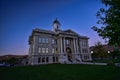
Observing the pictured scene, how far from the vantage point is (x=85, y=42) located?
158 feet

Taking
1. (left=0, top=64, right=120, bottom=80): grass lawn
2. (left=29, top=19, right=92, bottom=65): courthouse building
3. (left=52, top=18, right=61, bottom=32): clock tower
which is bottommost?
(left=0, top=64, right=120, bottom=80): grass lawn

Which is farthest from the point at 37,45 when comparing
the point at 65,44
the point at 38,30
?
the point at 65,44

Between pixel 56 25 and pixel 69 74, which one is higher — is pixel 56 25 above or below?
above

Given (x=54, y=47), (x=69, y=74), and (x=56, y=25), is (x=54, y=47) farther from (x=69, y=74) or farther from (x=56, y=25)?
(x=69, y=74)

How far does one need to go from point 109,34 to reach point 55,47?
103 feet

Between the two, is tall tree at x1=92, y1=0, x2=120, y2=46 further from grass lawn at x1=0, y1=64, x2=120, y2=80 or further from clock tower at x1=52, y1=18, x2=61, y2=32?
clock tower at x1=52, y1=18, x2=61, y2=32

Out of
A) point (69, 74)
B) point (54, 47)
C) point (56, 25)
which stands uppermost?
point (56, 25)

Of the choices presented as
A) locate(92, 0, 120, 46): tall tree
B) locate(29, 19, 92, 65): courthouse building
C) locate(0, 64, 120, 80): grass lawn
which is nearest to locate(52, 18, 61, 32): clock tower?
locate(29, 19, 92, 65): courthouse building

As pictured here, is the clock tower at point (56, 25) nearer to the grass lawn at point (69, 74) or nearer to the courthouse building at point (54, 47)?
the courthouse building at point (54, 47)

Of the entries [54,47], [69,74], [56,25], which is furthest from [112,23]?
[56,25]

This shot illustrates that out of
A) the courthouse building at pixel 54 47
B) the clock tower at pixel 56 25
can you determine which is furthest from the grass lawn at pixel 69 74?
the clock tower at pixel 56 25

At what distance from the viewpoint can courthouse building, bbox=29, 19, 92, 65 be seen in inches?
1292

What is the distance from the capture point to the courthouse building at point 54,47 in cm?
3281

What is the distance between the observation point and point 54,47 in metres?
37.6
